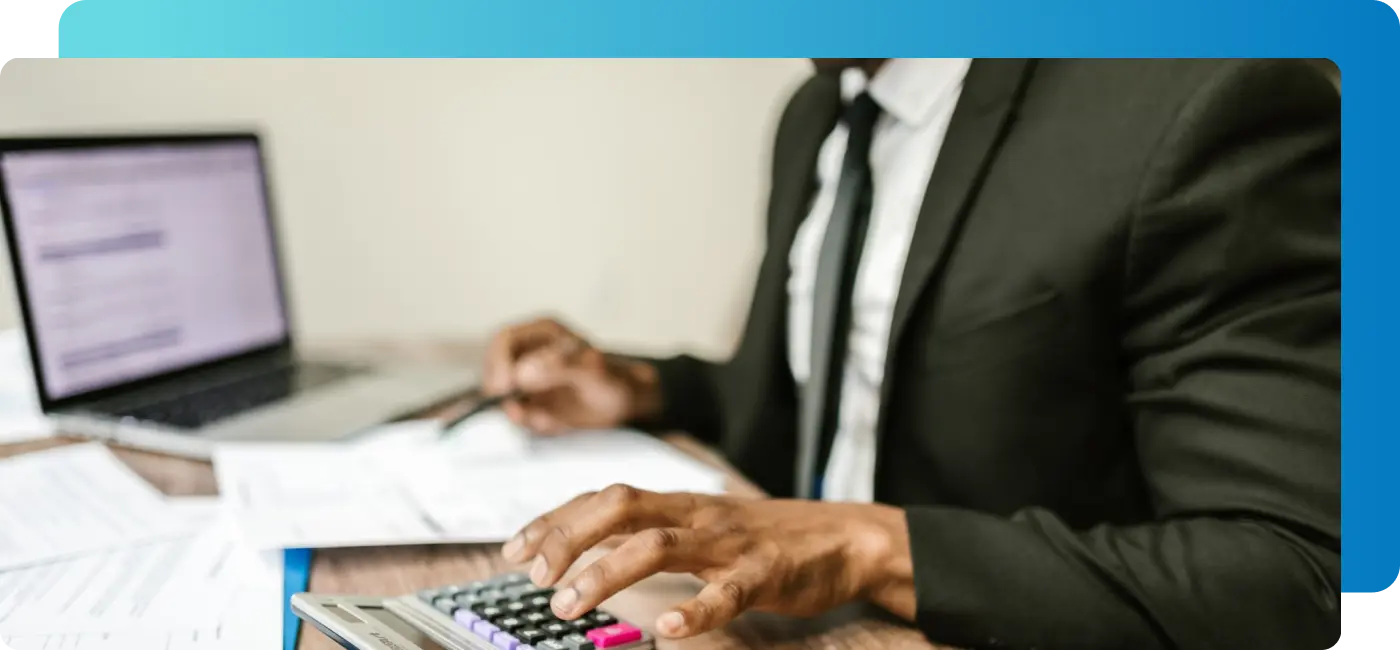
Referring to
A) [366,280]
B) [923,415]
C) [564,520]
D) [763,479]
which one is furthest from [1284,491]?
[366,280]

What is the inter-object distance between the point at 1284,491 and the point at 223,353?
868 mm

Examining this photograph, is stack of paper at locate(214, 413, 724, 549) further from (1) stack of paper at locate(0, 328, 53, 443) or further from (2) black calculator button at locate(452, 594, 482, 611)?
(1) stack of paper at locate(0, 328, 53, 443)

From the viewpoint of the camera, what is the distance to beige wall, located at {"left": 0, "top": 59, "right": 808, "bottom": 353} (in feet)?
3.57

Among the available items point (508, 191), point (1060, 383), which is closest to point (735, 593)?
point (1060, 383)

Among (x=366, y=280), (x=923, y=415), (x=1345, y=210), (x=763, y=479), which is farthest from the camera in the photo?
(x=366, y=280)

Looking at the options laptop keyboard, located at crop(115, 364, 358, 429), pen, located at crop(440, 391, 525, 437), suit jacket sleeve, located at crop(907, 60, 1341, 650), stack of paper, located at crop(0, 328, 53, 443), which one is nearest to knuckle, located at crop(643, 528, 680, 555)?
suit jacket sleeve, located at crop(907, 60, 1341, 650)

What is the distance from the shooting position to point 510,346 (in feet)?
2.81

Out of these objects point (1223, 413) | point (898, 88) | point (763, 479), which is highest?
point (898, 88)

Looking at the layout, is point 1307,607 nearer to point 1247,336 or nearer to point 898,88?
point 1247,336

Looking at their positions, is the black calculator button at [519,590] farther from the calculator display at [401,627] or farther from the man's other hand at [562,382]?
the man's other hand at [562,382]

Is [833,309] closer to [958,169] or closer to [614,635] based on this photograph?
[958,169]

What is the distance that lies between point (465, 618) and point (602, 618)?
0.05 m

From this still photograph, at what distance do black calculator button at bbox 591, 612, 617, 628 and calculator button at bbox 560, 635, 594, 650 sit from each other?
0.01 m

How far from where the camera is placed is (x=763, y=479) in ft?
2.74
